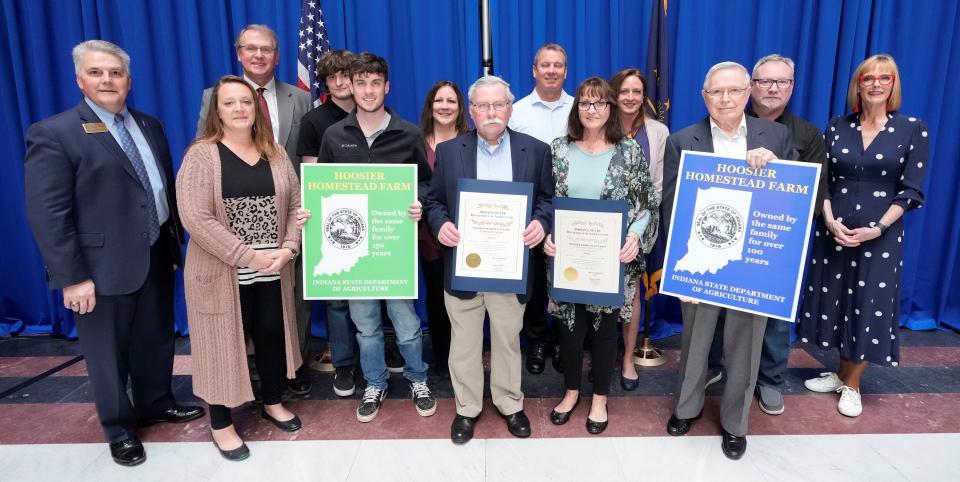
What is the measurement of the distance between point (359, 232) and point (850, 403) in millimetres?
2633

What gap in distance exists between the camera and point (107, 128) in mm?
2188

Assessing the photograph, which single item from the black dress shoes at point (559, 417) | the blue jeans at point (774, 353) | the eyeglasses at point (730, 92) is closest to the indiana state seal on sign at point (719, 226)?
the eyeglasses at point (730, 92)

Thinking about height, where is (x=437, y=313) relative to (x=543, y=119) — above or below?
below

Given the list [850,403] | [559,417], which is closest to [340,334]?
[559,417]

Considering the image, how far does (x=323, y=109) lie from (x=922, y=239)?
14.6 feet

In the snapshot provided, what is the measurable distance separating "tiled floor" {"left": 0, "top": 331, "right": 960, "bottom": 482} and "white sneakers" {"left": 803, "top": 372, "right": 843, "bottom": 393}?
5cm

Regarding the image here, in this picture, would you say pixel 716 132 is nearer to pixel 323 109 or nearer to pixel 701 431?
pixel 701 431

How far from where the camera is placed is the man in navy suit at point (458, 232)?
2180 mm

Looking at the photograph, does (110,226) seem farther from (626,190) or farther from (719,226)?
(719,226)

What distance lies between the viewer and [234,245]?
2105 mm

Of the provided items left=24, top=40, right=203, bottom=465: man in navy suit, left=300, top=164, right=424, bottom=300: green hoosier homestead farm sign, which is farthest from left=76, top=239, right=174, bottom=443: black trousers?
left=300, top=164, right=424, bottom=300: green hoosier homestead farm sign

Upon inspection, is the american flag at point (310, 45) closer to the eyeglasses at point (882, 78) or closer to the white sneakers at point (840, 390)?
the eyeglasses at point (882, 78)

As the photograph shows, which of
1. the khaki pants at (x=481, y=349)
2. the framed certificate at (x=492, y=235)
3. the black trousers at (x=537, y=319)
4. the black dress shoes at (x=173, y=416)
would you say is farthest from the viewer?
the black trousers at (x=537, y=319)

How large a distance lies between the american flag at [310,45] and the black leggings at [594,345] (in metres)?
2.22
